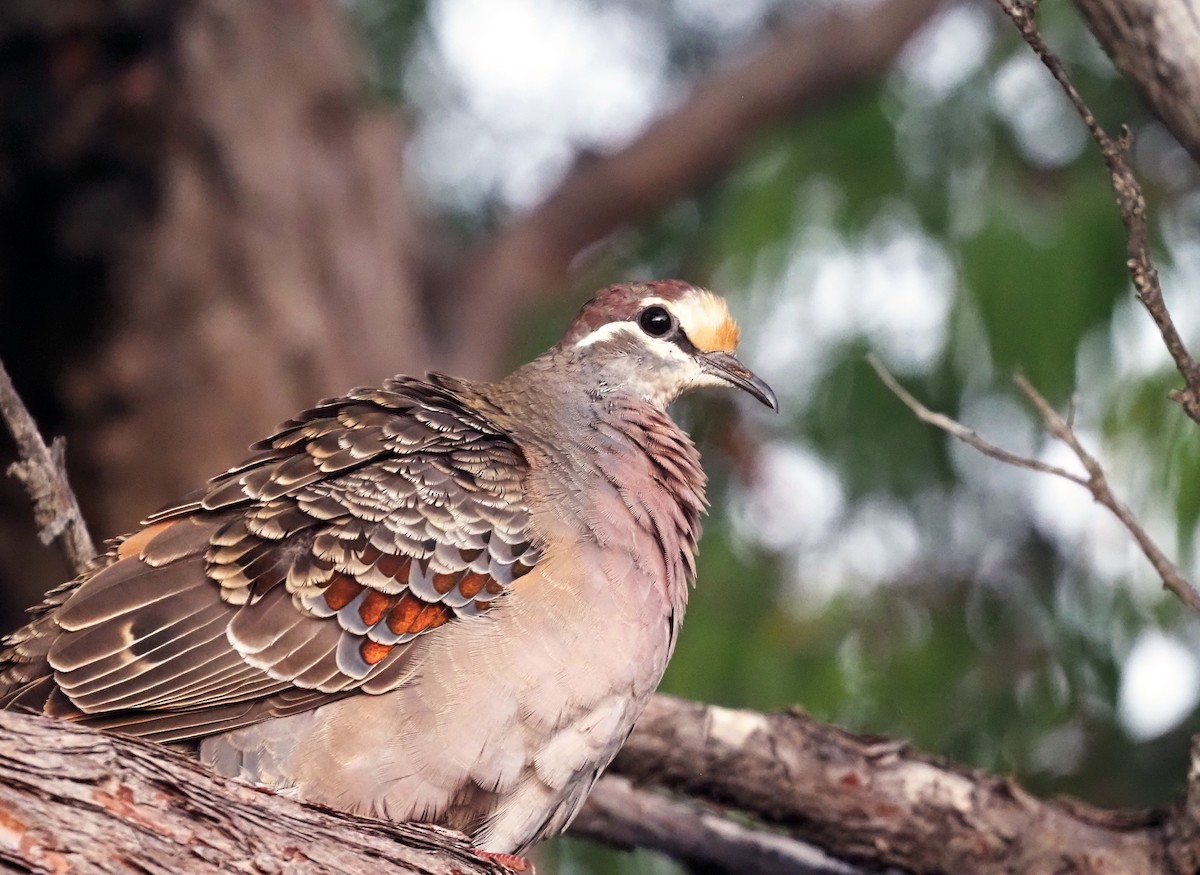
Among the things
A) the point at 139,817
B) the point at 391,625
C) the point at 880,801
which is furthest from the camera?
the point at 880,801

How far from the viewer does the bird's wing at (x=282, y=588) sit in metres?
3.15

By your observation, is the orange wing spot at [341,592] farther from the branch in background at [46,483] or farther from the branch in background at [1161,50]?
the branch in background at [1161,50]

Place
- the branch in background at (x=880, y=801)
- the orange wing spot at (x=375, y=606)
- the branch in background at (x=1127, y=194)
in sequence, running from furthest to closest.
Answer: the branch in background at (x=880, y=801) → the orange wing spot at (x=375, y=606) → the branch in background at (x=1127, y=194)

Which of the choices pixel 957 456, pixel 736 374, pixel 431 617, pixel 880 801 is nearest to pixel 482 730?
pixel 431 617

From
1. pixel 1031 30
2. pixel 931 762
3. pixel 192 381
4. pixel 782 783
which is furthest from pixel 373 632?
pixel 192 381

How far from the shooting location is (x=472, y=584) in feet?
10.8

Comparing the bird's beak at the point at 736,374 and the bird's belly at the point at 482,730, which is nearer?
the bird's belly at the point at 482,730

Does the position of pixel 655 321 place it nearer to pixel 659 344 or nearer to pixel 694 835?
pixel 659 344

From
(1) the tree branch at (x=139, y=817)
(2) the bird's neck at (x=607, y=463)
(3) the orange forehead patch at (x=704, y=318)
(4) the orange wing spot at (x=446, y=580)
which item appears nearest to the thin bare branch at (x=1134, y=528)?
(2) the bird's neck at (x=607, y=463)

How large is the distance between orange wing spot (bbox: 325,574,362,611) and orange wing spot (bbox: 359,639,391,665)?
108 mm

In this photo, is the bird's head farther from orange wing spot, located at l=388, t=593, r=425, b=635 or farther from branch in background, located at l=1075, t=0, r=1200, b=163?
branch in background, located at l=1075, t=0, r=1200, b=163

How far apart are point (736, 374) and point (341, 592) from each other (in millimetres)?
1404

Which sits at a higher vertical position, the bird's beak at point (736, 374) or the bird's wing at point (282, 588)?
the bird's beak at point (736, 374)

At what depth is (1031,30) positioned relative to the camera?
281 centimetres
